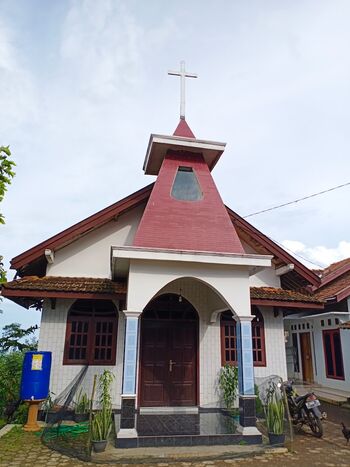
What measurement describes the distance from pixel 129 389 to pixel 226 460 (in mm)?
1826

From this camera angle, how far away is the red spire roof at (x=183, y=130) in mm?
9844

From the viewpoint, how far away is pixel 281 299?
29.3 feet

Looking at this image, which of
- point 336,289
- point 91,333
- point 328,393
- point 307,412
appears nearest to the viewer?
point 307,412

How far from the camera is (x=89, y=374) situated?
8414 mm

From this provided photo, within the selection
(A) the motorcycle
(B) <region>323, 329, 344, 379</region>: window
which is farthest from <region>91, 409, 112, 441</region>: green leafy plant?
(B) <region>323, 329, 344, 379</region>: window

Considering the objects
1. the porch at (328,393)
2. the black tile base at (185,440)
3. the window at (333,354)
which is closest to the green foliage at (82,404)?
the black tile base at (185,440)

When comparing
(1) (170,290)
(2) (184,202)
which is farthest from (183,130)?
(1) (170,290)

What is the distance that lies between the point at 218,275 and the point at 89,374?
3992mm

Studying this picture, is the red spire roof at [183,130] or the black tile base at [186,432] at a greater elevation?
the red spire roof at [183,130]

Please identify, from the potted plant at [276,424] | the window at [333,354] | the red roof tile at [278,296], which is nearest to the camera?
the potted plant at [276,424]

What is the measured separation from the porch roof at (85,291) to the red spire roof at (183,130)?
427cm

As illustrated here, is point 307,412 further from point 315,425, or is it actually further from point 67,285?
point 67,285

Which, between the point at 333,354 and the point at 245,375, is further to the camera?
the point at 333,354

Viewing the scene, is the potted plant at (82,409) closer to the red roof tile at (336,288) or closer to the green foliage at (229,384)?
the green foliage at (229,384)
